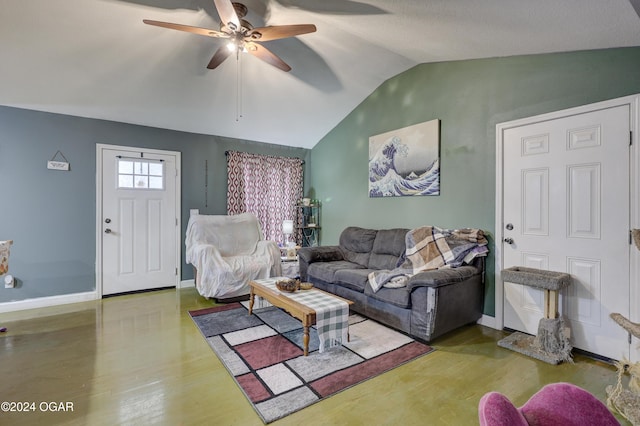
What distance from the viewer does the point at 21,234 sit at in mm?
3451

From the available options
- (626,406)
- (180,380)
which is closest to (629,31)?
(626,406)

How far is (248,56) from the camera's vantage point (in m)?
3.14

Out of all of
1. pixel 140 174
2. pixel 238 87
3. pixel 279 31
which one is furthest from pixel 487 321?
pixel 140 174

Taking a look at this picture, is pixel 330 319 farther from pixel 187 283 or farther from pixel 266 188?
pixel 266 188

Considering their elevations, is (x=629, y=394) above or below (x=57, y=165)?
below

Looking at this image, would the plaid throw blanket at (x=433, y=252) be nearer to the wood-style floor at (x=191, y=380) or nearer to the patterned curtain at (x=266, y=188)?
the wood-style floor at (x=191, y=380)

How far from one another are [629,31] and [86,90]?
491 centimetres

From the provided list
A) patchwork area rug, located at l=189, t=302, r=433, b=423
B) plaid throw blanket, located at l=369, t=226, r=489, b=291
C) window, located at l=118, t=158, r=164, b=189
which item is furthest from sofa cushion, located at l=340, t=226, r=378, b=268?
window, located at l=118, t=158, r=164, b=189

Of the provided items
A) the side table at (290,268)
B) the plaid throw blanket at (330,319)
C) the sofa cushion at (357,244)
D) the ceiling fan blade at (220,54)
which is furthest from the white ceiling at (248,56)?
the plaid throw blanket at (330,319)

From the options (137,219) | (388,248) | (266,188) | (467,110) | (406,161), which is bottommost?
(388,248)

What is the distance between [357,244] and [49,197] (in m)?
3.92

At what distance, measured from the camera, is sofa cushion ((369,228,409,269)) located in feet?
11.7

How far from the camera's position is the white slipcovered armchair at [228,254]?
141 inches

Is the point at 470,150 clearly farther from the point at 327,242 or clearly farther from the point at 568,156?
the point at 327,242
